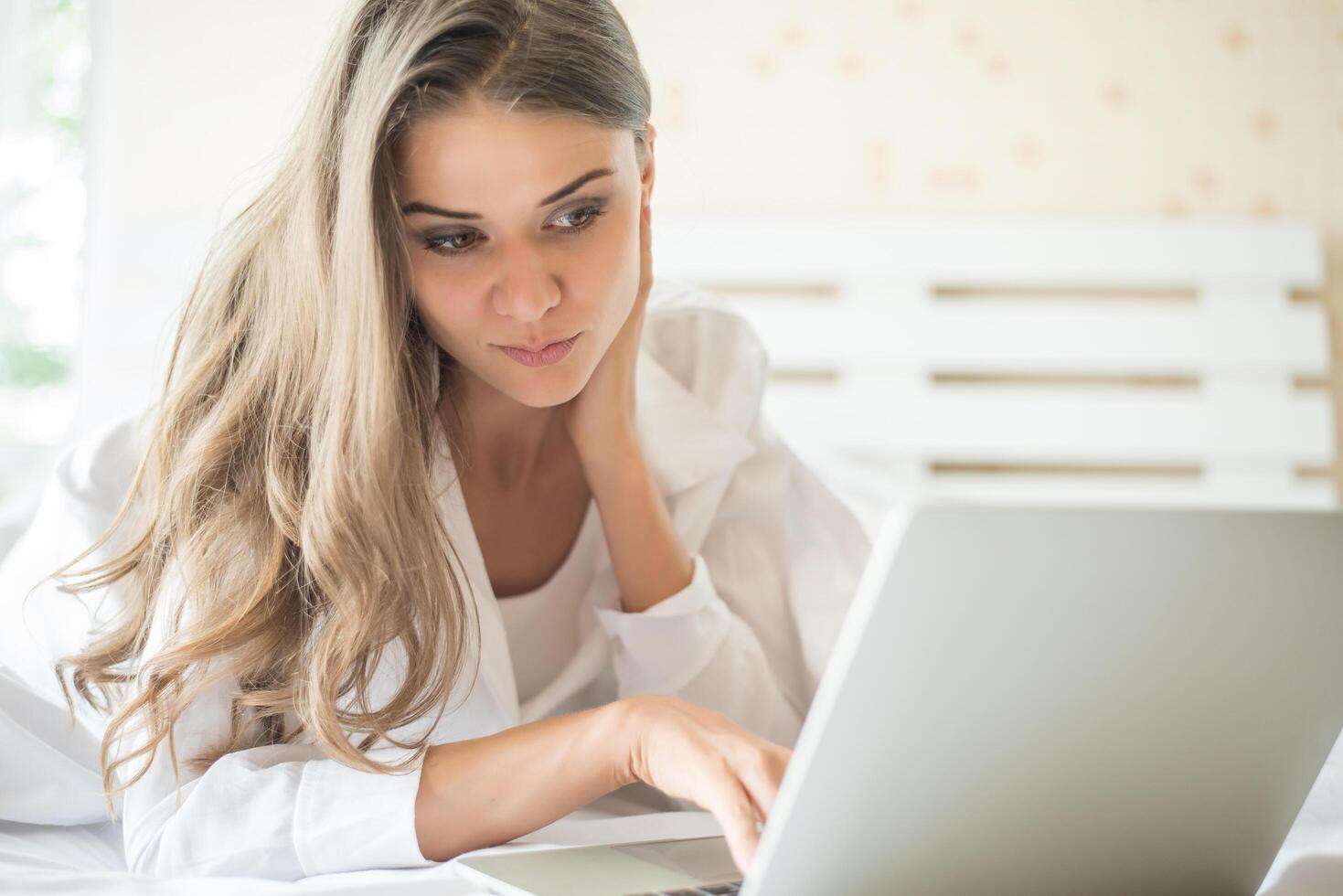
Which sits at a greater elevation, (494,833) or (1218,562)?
(1218,562)

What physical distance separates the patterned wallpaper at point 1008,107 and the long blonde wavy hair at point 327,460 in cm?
146

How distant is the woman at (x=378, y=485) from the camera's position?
0.82m

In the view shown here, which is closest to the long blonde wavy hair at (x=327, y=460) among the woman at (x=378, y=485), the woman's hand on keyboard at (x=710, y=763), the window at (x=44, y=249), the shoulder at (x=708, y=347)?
the woman at (x=378, y=485)

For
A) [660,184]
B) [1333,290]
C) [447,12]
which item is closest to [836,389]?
[660,184]

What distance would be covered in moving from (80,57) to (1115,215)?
213cm

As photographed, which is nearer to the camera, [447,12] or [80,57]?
[447,12]

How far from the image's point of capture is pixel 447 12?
0.90 m

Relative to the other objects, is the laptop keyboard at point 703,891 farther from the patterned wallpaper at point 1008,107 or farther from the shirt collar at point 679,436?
the patterned wallpaper at point 1008,107

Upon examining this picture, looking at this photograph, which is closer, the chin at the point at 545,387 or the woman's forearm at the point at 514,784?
the woman's forearm at the point at 514,784

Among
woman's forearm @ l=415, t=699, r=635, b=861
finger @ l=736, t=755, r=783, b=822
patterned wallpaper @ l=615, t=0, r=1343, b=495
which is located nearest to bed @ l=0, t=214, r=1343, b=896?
patterned wallpaper @ l=615, t=0, r=1343, b=495

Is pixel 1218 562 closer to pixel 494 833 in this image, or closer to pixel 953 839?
pixel 953 839

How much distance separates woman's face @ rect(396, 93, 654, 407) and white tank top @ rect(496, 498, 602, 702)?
0.88 feet

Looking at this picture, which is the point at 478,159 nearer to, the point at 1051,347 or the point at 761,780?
the point at 761,780

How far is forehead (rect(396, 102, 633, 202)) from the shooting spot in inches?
35.1
